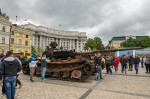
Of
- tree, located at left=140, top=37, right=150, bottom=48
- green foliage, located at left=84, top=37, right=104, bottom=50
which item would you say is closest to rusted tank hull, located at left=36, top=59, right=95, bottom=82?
green foliage, located at left=84, top=37, right=104, bottom=50

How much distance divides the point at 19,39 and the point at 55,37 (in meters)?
42.5

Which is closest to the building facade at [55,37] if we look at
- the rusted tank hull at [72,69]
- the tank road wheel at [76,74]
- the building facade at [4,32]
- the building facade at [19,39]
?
the building facade at [19,39]

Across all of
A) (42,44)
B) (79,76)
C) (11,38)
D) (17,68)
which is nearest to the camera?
(17,68)

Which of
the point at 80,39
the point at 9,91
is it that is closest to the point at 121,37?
the point at 80,39

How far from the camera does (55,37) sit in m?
87.6

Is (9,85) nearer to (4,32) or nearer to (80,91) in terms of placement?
(80,91)

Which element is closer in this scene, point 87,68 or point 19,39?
point 87,68

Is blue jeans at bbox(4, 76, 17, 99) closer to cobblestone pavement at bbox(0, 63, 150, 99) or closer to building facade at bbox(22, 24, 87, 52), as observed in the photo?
cobblestone pavement at bbox(0, 63, 150, 99)

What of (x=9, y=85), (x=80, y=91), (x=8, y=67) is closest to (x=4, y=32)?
(x=80, y=91)

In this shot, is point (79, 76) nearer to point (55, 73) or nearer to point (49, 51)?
point (55, 73)

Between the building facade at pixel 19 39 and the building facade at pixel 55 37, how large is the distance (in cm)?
2161

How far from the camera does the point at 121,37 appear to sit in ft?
315

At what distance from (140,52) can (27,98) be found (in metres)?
36.1

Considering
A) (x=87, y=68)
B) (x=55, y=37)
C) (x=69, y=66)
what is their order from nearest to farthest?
(x=87, y=68) < (x=69, y=66) < (x=55, y=37)
